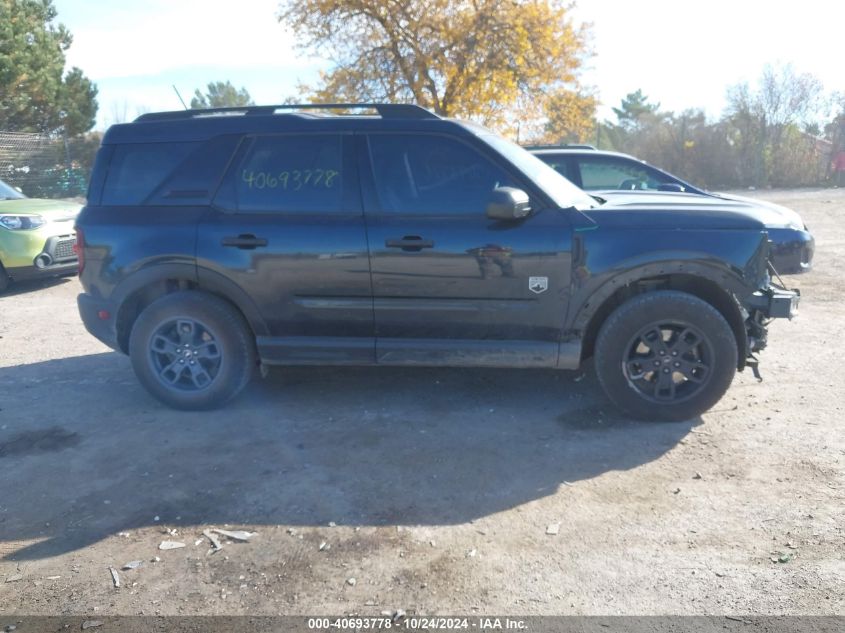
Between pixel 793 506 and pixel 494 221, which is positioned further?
pixel 494 221

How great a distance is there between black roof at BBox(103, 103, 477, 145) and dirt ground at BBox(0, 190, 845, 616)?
199 cm

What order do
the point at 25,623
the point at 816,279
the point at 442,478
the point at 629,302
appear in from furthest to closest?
the point at 816,279, the point at 629,302, the point at 442,478, the point at 25,623

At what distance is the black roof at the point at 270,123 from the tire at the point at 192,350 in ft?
3.85

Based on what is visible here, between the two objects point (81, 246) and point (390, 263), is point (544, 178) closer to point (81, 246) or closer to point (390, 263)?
point (390, 263)

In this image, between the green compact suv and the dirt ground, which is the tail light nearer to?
the dirt ground

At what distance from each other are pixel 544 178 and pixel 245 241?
212cm

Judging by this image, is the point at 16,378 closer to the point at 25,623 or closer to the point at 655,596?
the point at 25,623

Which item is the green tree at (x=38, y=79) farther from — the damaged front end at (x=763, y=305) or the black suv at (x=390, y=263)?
the damaged front end at (x=763, y=305)

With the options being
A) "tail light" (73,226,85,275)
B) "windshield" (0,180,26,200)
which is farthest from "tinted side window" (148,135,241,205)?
"windshield" (0,180,26,200)

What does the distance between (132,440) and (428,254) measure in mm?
2336

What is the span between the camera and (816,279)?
931 centimetres

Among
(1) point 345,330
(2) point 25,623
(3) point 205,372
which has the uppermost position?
(1) point 345,330

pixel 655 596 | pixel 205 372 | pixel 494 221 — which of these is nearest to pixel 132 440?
pixel 205 372

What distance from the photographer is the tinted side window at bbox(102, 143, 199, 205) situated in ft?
16.6
